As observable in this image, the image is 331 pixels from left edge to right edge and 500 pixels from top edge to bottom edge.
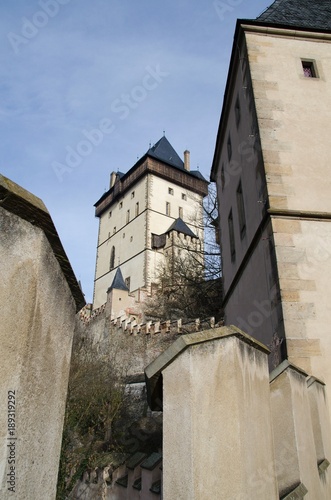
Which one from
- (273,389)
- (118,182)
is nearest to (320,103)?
(273,389)

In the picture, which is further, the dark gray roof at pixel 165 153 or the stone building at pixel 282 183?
the dark gray roof at pixel 165 153

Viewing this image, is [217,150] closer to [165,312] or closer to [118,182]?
[165,312]

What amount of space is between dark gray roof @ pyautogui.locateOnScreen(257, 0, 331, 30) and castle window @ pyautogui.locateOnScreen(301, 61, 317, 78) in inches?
41.8

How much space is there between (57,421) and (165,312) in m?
30.7

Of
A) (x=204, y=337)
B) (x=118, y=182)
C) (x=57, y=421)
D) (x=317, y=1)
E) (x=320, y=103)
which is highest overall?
(x=118, y=182)

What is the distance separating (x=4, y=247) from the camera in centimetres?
176

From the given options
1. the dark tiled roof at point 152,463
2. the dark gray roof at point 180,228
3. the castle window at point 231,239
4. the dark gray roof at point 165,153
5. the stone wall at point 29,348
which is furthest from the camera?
the dark gray roof at point 165,153

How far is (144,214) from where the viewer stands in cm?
4791

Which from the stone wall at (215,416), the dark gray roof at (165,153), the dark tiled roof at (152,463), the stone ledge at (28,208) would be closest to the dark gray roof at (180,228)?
the dark gray roof at (165,153)

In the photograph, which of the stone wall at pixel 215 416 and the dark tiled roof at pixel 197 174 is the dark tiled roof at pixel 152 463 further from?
the dark tiled roof at pixel 197 174

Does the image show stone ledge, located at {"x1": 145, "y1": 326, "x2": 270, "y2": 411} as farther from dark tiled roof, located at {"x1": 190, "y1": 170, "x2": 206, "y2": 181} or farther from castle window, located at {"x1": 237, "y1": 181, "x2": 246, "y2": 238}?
dark tiled roof, located at {"x1": 190, "y1": 170, "x2": 206, "y2": 181}

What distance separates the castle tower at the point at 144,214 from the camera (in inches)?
1799

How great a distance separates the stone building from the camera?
20.0 feet

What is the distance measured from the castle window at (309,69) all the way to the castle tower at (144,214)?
34436mm
